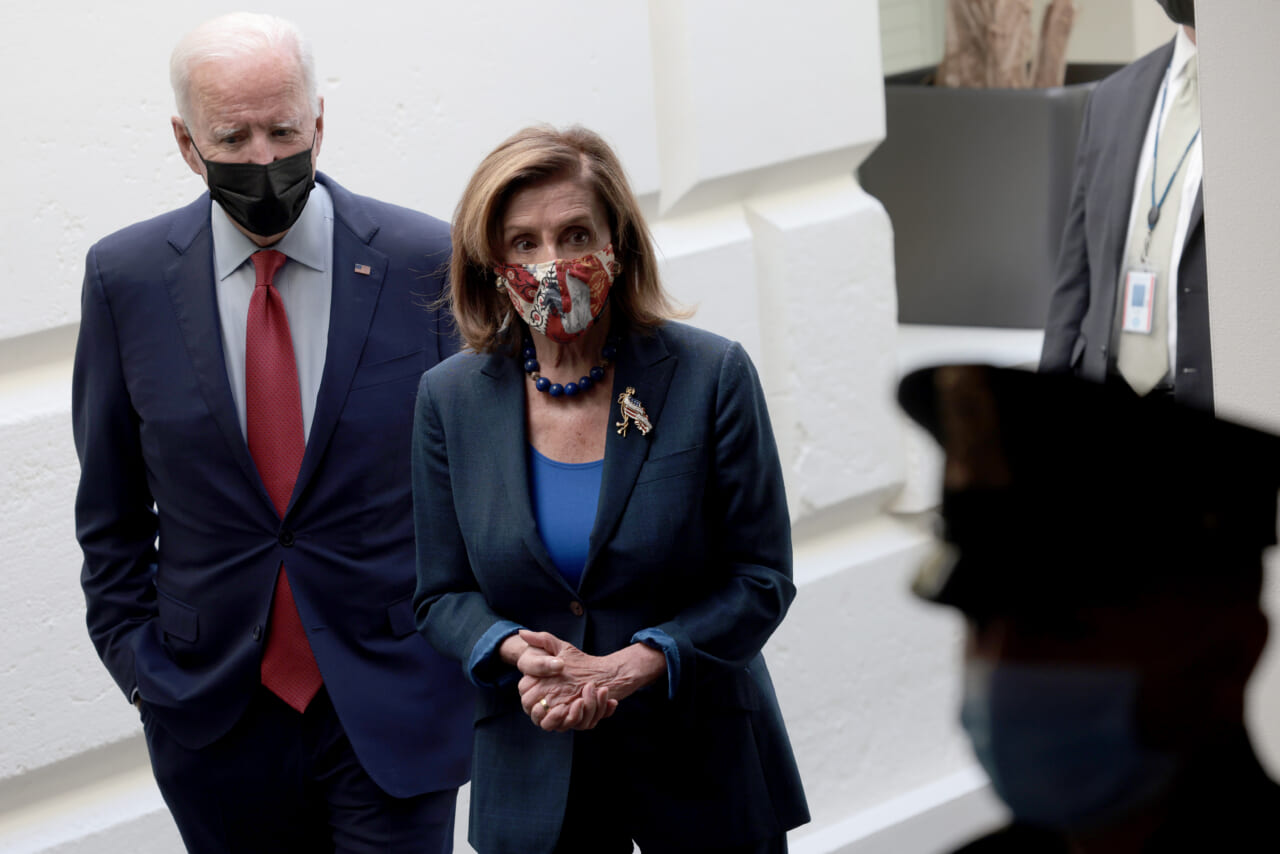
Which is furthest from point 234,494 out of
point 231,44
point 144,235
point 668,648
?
point 668,648

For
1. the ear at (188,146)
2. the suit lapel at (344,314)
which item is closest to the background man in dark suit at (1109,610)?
the suit lapel at (344,314)

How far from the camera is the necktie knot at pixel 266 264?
2582mm

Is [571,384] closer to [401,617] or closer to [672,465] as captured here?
[672,465]

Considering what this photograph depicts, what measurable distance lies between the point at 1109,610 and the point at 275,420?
6.77ft

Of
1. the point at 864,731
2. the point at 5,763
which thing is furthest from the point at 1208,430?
the point at 864,731

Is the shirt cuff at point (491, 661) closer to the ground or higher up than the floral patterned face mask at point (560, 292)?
closer to the ground

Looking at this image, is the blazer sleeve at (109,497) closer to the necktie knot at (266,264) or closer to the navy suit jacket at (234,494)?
the navy suit jacket at (234,494)

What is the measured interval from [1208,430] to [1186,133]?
10.4ft

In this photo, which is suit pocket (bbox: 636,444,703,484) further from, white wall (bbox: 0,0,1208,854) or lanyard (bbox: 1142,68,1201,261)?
lanyard (bbox: 1142,68,1201,261)

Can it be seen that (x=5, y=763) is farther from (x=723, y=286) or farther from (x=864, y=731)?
(x=864, y=731)

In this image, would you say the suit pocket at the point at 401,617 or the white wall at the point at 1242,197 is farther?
the suit pocket at the point at 401,617

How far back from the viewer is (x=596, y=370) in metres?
2.31

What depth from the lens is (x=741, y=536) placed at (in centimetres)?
229

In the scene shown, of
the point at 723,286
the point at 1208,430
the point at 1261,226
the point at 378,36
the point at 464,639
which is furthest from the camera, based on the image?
the point at 723,286
